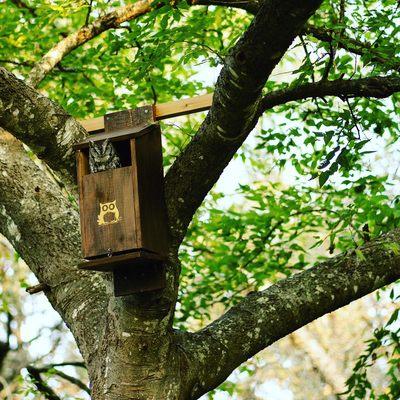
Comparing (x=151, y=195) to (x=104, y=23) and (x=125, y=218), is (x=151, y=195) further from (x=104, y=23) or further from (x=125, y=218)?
(x=104, y=23)

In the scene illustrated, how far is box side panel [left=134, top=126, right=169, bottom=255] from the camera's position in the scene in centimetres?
262

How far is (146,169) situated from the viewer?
2.75 m

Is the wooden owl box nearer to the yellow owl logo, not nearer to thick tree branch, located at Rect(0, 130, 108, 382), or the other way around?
the yellow owl logo

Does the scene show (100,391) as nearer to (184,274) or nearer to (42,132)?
(42,132)

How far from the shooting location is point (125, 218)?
2.60 metres

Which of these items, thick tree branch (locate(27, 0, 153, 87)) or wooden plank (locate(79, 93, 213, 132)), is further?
thick tree branch (locate(27, 0, 153, 87))

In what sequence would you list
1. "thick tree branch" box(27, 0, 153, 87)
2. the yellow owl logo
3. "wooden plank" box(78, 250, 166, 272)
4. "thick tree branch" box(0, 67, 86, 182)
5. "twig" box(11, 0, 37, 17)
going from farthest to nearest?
"twig" box(11, 0, 37, 17) → "thick tree branch" box(27, 0, 153, 87) → "thick tree branch" box(0, 67, 86, 182) → the yellow owl logo → "wooden plank" box(78, 250, 166, 272)

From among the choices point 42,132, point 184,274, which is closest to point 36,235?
point 42,132

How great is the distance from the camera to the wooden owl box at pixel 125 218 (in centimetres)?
256

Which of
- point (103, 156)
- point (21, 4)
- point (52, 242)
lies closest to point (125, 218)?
point (103, 156)

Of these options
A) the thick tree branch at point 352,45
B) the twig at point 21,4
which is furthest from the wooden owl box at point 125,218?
the twig at point 21,4

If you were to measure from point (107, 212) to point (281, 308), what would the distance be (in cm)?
90

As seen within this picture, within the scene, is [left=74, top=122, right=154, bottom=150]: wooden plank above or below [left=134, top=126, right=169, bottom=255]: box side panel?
above

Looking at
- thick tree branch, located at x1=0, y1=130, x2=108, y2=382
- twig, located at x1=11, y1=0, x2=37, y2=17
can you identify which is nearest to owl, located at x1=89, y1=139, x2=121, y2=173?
thick tree branch, located at x1=0, y1=130, x2=108, y2=382
